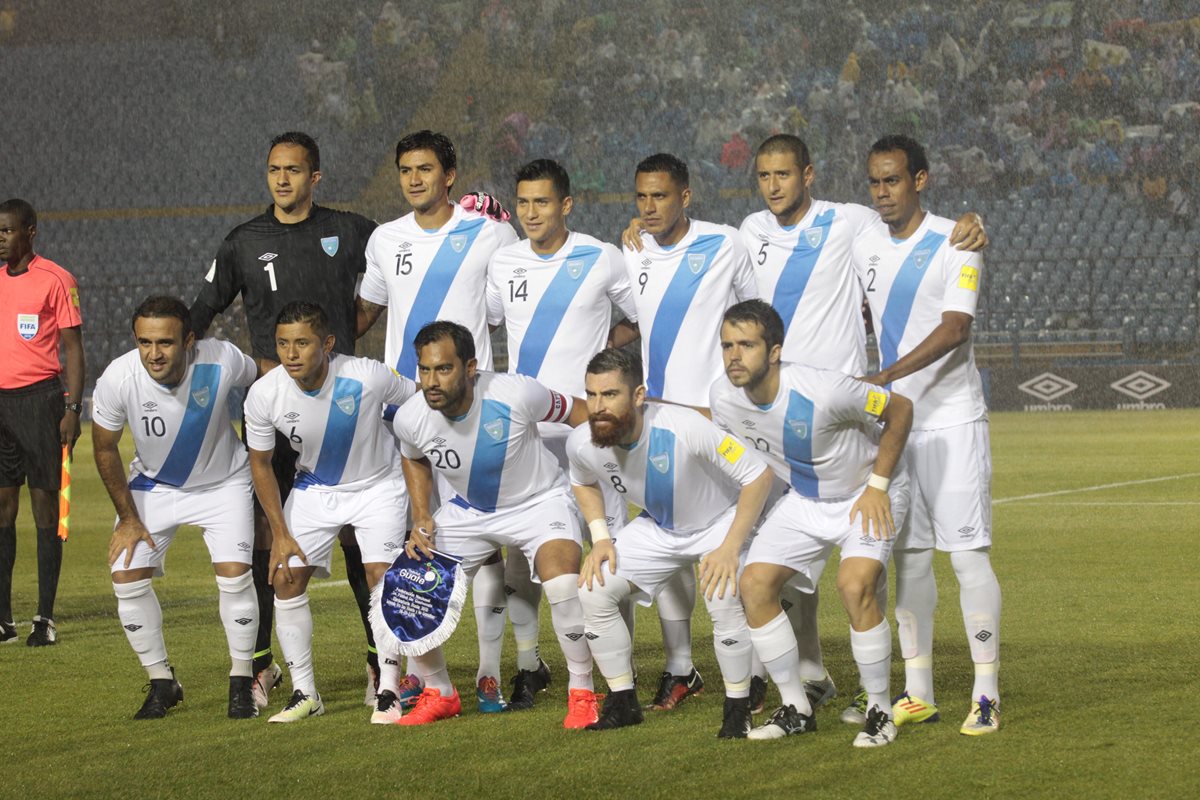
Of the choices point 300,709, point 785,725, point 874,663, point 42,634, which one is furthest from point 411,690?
point 42,634

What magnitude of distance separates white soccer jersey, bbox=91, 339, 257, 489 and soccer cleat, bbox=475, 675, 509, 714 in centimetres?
104

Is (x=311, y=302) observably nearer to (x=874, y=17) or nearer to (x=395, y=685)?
(x=395, y=685)

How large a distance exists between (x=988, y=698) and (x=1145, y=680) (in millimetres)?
922

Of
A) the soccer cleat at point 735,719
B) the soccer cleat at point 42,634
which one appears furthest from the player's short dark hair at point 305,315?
the soccer cleat at point 42,634

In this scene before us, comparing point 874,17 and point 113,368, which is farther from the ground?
point 874,17

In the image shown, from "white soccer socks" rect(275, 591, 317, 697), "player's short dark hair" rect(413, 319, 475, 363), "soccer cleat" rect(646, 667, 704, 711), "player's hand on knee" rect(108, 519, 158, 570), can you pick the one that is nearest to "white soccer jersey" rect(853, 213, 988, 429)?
"soccer cleat" rect(646, 667, 704, 711)

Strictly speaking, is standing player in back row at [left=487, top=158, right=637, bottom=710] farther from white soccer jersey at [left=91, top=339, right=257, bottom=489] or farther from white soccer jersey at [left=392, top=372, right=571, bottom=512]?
white soccer jersey at [left=91, top=339, right=257, bottom=489]

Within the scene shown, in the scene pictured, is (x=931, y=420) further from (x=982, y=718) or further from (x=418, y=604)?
(x=418, y=604)

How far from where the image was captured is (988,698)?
4109 mm

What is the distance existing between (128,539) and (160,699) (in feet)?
1.68

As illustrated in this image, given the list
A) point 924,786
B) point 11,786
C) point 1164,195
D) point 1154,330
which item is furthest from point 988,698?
point 1164,195

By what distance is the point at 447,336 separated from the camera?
4371mm

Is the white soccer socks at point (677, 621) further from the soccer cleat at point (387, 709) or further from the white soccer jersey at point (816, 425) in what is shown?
the soccer cleat at point (387, 709)

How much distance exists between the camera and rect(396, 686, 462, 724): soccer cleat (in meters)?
4.48
